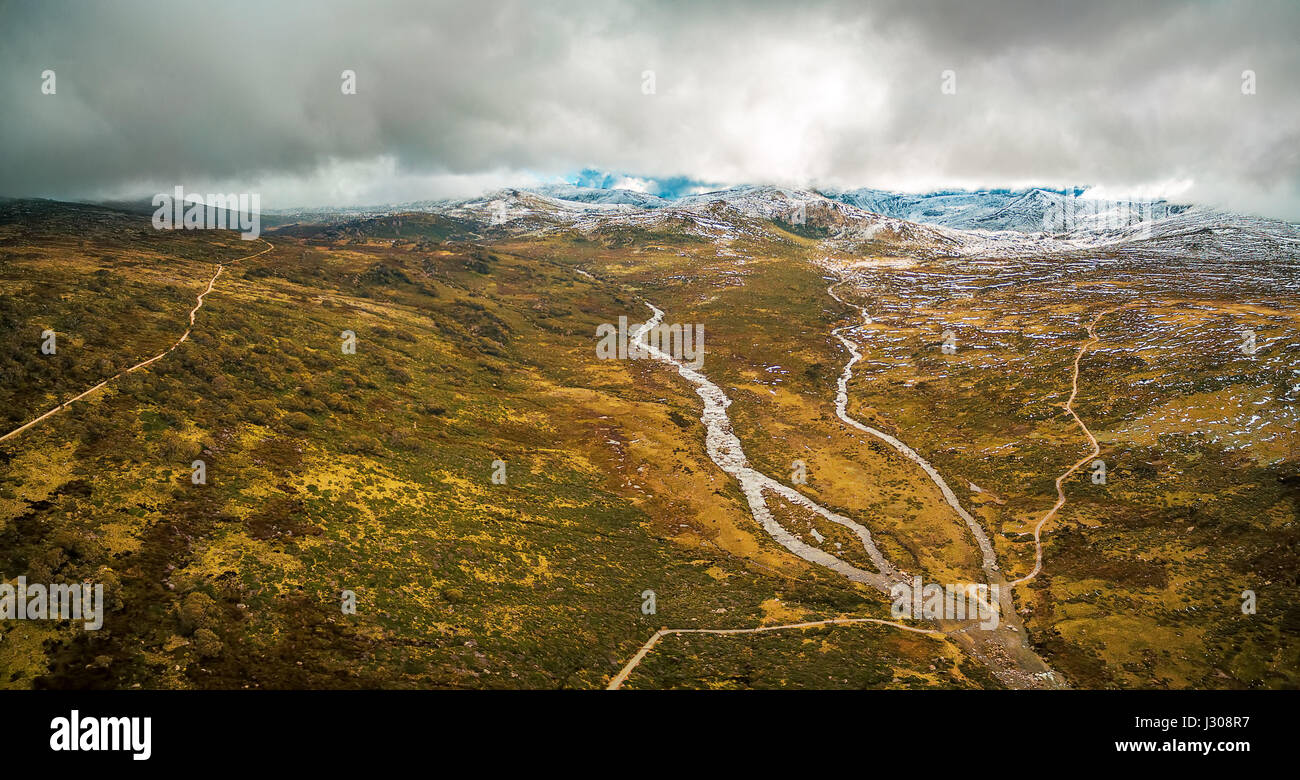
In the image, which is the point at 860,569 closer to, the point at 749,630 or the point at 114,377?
the point at 749,630

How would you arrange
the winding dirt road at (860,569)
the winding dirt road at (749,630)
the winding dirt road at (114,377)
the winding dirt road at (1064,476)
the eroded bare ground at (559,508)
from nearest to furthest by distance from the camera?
the eroded bare ground at (559,508) < the winding dirt road at (114,377) < the winding dirt road at (749,630) < the winding dirt road at (860,569) < the winding dirt road at (1064,476)

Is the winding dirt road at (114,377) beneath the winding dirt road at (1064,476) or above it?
above

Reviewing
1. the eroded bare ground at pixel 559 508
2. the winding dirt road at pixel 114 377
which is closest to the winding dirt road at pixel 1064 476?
the eroded bare ground at pixel 559 508

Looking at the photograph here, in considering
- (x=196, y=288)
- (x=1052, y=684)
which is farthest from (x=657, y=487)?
(x=196, y=288)

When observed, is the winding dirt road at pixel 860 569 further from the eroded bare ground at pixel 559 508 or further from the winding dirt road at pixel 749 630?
the eroded bare ground at pixel 559 508

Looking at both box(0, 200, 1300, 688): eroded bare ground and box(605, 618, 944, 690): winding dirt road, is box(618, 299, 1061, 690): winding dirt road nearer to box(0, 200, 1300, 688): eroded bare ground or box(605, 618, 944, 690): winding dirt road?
box(605, 618, 944, 690): winding dirt road

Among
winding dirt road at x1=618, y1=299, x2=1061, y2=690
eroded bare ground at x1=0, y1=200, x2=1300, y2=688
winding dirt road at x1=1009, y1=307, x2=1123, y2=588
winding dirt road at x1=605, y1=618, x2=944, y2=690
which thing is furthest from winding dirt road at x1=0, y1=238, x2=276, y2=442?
winding dirt road at x1=1009, y1=307, x2=1123, y2=588

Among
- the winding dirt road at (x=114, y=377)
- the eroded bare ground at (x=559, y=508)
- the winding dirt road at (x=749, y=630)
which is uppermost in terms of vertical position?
the winding dirt road at (x=114, y=377)

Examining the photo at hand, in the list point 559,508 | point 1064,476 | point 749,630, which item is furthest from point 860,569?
point 1064,476

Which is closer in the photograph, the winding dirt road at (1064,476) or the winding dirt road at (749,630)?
the winding dirt road at (749,630)

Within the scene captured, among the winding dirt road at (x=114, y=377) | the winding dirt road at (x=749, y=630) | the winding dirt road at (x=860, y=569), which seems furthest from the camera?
the winding dirt road at (x=860, y=569)
